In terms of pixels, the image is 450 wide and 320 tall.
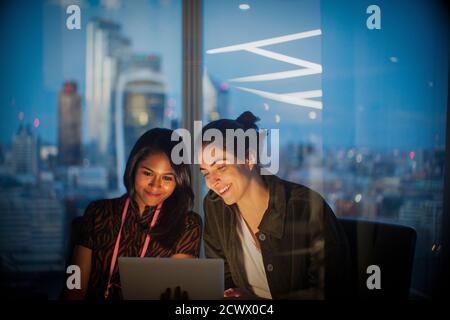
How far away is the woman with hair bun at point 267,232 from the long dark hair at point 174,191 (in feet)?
0.37

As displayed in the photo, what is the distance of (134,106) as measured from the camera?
2.79m

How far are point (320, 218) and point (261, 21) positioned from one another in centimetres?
106

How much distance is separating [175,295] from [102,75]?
3.88ft

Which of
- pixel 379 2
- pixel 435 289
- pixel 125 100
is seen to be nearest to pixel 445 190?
pixel 435 289

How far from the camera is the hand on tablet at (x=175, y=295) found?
104 inches

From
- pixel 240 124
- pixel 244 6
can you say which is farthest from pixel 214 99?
pixel 244 6

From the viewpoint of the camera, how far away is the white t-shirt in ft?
9.02

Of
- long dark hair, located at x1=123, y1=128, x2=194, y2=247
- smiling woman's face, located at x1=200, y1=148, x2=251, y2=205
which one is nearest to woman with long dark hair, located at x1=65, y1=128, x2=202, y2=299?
long dark hair, located at x1=123, y1=128, x2=194, y2=247

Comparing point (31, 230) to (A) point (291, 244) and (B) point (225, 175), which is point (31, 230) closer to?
(B) point (225, 175)

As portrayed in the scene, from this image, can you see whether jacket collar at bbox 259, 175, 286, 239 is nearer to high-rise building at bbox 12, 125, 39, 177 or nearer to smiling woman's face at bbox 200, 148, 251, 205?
smiling woman's face at bbox 200, 148, 251, 205

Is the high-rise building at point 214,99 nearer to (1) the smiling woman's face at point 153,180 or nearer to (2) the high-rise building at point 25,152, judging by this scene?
(1) the smiling woman's face at point 153,180

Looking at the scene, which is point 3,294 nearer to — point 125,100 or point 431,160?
point 125,100

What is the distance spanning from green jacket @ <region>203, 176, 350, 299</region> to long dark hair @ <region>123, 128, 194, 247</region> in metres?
0.13

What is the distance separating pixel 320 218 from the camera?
275 cm
